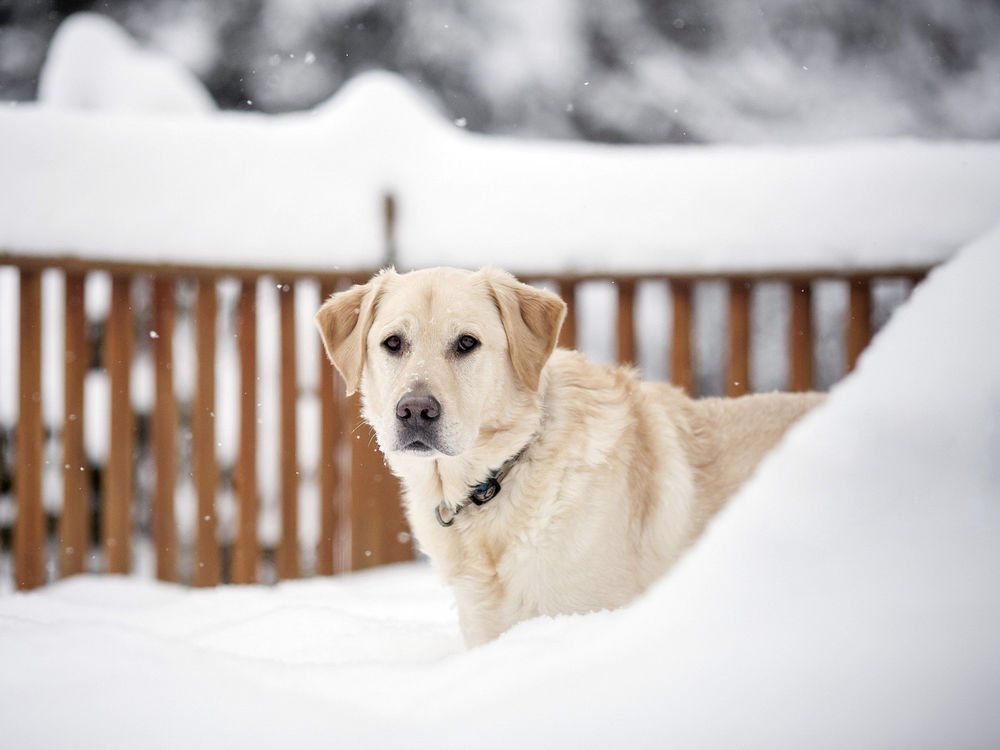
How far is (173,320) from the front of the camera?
3566 millimetres

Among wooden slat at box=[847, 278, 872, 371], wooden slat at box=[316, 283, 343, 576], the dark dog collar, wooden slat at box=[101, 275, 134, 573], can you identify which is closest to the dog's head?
the dark dog collar

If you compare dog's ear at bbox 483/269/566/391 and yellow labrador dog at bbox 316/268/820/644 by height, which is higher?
dog's ear at bbox 483/269/566/391

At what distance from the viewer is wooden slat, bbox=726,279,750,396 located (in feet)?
12.4

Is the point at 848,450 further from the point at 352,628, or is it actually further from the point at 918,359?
the point at 352,628

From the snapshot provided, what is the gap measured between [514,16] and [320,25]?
302cm

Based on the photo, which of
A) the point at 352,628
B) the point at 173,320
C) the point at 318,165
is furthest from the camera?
the point at 318,165

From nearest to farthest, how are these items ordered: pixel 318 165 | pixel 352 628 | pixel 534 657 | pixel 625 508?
pixel 534 657, pixel 625 508, pixel 352 628, pixel 318 165

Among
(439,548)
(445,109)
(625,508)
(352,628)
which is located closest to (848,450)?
(625,508)

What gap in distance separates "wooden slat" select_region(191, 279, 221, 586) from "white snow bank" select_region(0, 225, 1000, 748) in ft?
7.67

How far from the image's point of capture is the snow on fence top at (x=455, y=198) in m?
3.51

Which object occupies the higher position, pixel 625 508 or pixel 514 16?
pixel 514 16

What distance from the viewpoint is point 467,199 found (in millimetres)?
3932

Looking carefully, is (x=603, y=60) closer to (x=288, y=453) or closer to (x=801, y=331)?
(x=801, y=331)

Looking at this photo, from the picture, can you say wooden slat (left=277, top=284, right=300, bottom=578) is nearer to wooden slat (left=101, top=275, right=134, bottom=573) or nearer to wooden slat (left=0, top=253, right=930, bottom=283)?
wooden slat (left=0, top=253, right=930, bottom=283)
